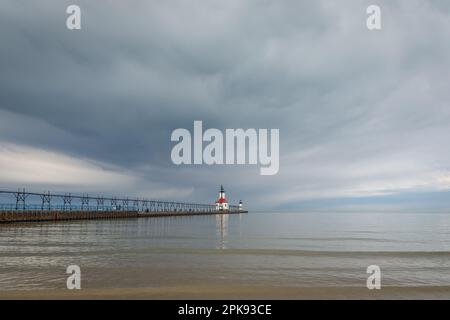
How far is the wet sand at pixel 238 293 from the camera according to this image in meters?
11.4

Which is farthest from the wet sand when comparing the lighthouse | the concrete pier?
the lighthouse

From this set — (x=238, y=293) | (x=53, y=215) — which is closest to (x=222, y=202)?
(x=53, y=215)

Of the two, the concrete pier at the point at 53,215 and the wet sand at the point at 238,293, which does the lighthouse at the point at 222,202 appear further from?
the wet sand at the point at 238,293

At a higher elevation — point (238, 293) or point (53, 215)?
point (238, 293)

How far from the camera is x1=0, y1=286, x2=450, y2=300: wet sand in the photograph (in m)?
11.4

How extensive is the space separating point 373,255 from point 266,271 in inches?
400

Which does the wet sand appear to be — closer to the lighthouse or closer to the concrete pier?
the concrete pier

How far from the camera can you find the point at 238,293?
12109 millimetres

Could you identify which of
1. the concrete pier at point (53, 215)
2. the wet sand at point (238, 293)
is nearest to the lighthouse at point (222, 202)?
the concrete pier at point (53, 215)

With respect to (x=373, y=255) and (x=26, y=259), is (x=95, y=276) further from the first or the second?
(x=373, y=255)

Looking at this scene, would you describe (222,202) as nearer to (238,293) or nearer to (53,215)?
(53,215)

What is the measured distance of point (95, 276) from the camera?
1486 centimetres

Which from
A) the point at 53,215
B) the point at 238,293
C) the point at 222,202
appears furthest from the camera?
the point at 222,202

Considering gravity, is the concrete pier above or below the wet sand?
below
